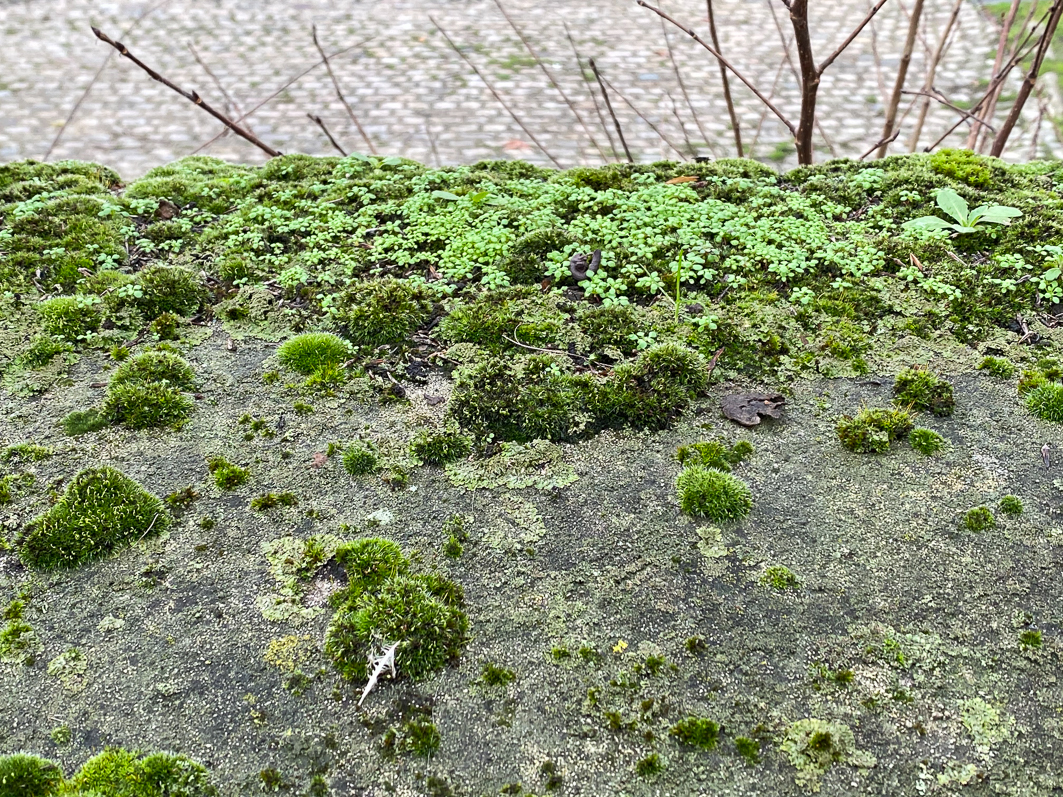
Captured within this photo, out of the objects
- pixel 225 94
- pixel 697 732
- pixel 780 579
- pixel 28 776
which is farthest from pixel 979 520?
pixel 225 94

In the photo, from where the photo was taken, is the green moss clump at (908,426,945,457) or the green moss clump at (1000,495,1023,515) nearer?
the green moss clump at (1000,495,1023,515)

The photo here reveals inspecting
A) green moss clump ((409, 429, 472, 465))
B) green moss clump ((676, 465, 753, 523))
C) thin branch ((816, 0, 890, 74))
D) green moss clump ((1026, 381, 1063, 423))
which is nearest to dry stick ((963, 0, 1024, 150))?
thin branch ((816, 0, 890, 74))

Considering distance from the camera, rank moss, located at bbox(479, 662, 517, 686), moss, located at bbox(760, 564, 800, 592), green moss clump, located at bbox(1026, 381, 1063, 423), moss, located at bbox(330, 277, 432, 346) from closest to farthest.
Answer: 1. moss, located at bbox(479, 662, 517, 686)
2. moss, located at bbox(760, 564, 800, 592)
3. green moss clump, located at bbox(1026, 381, 1063, 423)
4. moss, located at bbox(330, 277, 432, 346)

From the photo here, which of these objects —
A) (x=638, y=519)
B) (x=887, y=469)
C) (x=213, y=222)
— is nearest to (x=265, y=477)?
(x=638, y=519)

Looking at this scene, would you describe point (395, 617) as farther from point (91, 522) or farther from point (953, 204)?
point (953, 204)

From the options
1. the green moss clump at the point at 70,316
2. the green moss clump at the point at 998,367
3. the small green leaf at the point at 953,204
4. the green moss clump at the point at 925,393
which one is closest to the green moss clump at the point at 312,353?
the green moss clump at the point at 70,316

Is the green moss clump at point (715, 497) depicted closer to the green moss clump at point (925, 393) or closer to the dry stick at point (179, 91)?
the green moss clump at point (925, 393)

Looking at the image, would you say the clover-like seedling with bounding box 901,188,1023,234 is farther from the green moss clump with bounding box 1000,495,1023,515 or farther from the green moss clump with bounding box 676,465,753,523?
the green moss clump with bounding box 676,465,753,523

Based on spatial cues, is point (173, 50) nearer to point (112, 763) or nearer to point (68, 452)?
point (68, 452)
